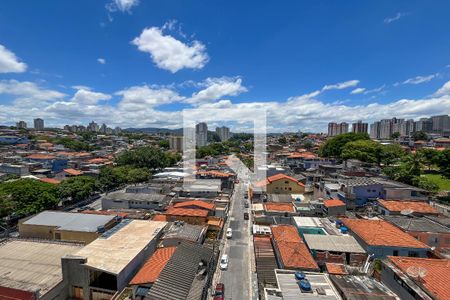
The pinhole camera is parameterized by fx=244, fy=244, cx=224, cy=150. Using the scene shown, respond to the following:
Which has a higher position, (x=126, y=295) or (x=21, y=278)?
(x=21, y=278)

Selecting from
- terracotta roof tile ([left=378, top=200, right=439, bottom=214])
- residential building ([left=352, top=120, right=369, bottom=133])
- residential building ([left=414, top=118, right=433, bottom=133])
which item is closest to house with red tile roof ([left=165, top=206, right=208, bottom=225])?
terracotta roof tile ([left=378, top=200, right=439, bottom=214])

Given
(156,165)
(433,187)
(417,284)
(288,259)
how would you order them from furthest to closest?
1. (156,165)
2. (433,187)
3. (288,259)
4. (417,284)

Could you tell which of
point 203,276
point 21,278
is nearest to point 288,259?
point 203,276

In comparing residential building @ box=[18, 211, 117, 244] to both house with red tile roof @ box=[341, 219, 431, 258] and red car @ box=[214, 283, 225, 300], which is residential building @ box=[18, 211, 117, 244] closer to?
red car @ box=[214, 283, 225, 300]

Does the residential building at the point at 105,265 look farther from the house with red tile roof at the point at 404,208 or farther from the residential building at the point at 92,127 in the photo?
the residential building at the point at 92,127

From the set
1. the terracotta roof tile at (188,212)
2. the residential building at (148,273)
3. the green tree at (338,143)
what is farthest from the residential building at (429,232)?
the green tree at (338,143)

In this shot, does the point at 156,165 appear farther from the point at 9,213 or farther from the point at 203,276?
the point at 203,276
